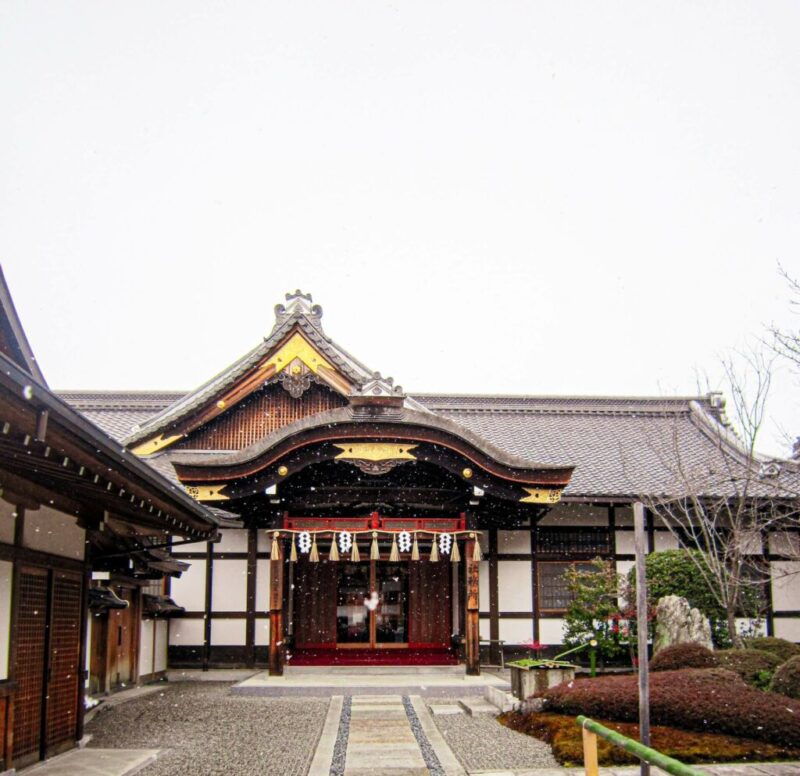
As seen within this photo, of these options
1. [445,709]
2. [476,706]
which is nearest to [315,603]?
[445,709]

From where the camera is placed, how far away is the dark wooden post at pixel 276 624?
52.6ft

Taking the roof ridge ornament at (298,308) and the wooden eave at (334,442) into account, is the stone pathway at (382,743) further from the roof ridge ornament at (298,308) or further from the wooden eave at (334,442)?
the roof ridge ornament at (298,308)

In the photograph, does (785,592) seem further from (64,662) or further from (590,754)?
(64,662)

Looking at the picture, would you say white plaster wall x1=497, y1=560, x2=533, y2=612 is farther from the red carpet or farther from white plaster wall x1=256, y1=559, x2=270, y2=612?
white plaster wall x1=256, y1=559, x2=270, y2=612

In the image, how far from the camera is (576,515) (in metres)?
19.0

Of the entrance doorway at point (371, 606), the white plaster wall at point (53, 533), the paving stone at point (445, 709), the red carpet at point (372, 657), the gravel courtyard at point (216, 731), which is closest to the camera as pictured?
the white plaster wall at point (53, 533)

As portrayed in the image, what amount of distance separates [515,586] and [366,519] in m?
3.87

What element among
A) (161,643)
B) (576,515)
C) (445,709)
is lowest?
(445,709)

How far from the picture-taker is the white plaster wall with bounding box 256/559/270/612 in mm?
18375

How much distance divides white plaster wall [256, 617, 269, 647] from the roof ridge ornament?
6.63m

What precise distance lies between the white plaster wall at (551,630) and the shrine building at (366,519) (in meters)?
0.05

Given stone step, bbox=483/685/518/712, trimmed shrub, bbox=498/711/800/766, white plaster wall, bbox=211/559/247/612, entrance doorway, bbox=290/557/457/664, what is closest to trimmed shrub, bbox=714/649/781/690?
trimmed shrub, bbox=498/711/800/766

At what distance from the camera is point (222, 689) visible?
51.2 feet

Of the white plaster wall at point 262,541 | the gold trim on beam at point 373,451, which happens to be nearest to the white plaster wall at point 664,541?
the gold trim on beam at point 373,451
